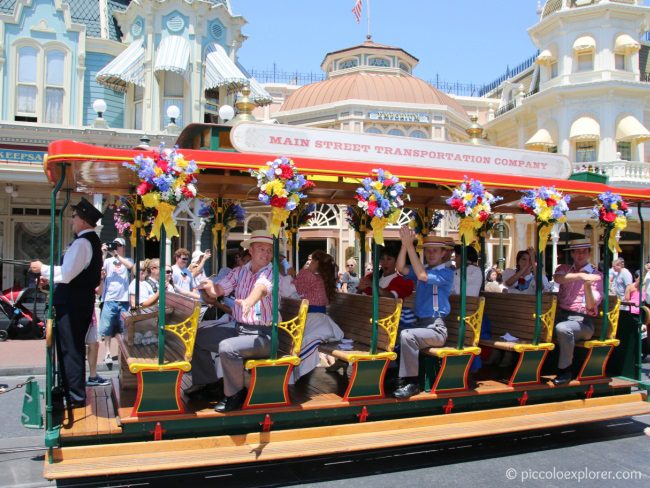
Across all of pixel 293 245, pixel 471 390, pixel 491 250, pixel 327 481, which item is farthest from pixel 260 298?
pixel 491 250

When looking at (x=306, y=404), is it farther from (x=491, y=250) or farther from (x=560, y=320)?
(x=491, y=250)

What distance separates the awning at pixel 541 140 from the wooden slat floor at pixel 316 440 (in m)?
18.9

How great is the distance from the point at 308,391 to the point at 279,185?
82.6 inches

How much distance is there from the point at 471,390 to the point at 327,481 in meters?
1.68

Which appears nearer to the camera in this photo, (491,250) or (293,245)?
(293,245)

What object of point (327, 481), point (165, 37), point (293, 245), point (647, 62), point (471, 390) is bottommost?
point (327, 481)

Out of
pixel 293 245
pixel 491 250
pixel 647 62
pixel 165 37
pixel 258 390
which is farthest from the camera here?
pixel 491 250

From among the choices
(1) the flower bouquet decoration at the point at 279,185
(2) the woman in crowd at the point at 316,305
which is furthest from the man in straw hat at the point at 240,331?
(2) the woman in crowd at the point at 316,305

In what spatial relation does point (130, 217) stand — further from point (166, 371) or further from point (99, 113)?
point (99, 113)

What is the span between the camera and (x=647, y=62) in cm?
2494

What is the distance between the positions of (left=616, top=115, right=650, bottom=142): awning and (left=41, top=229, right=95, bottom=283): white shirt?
22.2 meters

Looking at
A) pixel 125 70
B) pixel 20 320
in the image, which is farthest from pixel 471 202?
pixel 125 70

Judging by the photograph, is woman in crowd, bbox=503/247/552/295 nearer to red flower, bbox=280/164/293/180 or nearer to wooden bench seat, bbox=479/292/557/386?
wooden bench seat, bbox=479/292/557/386

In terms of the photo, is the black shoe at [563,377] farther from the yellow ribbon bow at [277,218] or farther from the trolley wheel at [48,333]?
the trolley wheel at [48,333]
